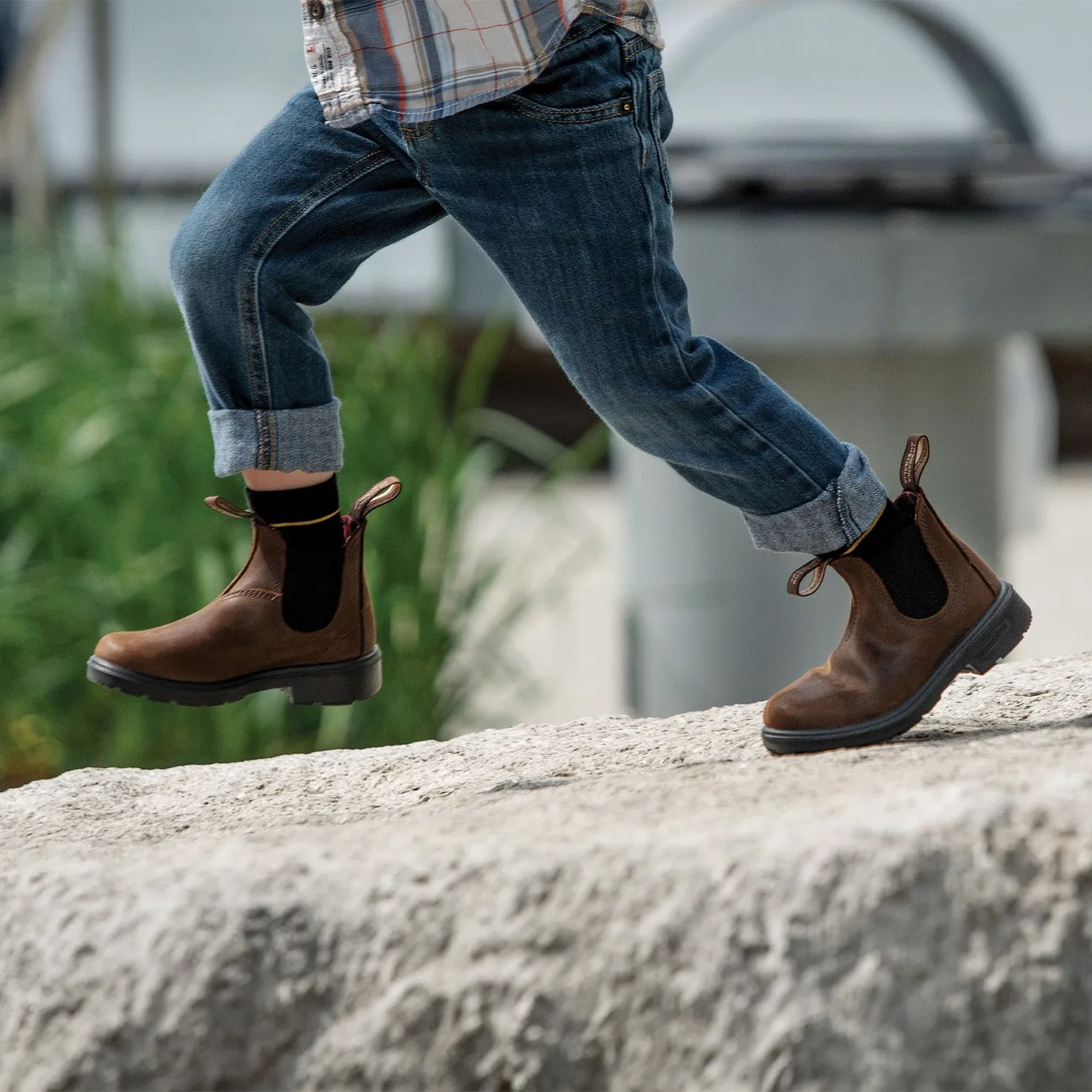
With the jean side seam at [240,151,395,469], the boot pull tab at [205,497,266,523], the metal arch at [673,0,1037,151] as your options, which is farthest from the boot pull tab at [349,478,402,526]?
the metal arch at [673,0,1037,151]

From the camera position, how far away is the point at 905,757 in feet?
5.41

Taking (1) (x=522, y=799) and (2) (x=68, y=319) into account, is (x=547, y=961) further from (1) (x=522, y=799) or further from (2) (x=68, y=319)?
(2) (x=68, y=319)

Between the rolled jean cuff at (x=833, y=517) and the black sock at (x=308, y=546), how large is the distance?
0.47 metres

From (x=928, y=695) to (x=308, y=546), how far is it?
0.69 metres

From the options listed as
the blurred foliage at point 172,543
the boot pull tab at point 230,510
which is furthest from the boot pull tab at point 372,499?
the blurred foliage at point 172,543

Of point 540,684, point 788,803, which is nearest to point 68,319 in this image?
point 540,684

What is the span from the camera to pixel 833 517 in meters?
1.68

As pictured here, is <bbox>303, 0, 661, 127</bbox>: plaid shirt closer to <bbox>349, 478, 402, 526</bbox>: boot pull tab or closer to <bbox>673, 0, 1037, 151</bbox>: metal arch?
<bbox>349, 478, 402, 526</bbox>: boot pull tab

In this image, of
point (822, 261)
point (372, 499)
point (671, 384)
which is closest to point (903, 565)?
point (671, 384)

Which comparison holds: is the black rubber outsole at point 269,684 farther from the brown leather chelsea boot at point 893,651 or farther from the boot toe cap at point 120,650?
the brown leather chelsea boot at point 893,651

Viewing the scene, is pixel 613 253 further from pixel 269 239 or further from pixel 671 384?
pixel 269 239

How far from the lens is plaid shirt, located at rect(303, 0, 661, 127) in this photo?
149cm

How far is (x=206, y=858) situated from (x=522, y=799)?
343 mm

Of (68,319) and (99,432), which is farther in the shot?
(68,319)
